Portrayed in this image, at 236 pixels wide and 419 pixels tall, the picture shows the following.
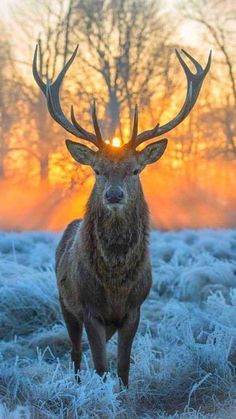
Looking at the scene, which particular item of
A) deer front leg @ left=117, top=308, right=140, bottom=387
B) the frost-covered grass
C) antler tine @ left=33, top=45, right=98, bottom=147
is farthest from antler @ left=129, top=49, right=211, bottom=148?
the frost-covered grass

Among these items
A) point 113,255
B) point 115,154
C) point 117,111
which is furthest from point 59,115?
point 117,111

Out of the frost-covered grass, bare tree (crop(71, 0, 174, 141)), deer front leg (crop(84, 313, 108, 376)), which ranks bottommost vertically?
the frost-covered grass

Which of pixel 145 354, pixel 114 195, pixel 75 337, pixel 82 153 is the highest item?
pixel 82 153

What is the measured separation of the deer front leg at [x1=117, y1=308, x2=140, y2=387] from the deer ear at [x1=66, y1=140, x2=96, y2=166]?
1246 mm

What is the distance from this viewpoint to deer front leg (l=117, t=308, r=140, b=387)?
5.14 meters

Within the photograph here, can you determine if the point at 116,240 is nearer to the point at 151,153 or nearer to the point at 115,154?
the point at 115,154

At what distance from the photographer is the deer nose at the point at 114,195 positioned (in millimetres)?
4879

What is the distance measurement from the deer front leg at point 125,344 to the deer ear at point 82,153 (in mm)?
1246

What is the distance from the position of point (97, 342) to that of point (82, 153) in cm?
151

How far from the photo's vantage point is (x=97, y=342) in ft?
16.5

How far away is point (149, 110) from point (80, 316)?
12758mm

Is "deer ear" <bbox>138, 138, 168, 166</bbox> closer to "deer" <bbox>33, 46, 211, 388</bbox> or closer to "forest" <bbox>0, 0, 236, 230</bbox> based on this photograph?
"deer" <bbox>33, 46, 211, 388</bbox>

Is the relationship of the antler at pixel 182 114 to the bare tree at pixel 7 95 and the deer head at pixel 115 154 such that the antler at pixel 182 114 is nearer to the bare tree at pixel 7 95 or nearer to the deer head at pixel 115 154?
the deer head at pixel 115 154

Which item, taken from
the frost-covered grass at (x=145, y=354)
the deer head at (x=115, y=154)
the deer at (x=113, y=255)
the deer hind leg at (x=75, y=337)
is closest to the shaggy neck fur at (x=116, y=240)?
the deer at (x=113, y=255)
